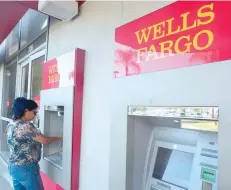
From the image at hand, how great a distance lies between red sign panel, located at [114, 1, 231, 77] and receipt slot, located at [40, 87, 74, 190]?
0.81 metres

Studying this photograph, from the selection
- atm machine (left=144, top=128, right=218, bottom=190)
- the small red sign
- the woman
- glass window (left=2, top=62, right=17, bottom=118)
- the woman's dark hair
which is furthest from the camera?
glass window (left=2, top=62, right=17, bottom=118)

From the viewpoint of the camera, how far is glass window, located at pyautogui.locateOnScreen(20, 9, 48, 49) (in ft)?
11.3

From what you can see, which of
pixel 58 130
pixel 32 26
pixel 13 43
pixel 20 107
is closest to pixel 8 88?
pixel 13 43

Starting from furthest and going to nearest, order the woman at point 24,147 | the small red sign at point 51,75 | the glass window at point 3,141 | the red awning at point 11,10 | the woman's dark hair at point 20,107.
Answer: the glass window at point 3,141 → the red awning at point 11,10 → the small red sign at point 51,75 → the woman's dark hair at point 20,107 → the woman at point 24,147

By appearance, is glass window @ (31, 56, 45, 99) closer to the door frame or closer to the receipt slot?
the door frame

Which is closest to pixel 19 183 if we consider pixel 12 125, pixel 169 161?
pixel 12 125

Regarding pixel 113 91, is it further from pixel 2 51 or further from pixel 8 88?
pixel 2 51

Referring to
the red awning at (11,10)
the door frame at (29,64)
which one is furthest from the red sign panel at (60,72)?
the door frame at (29,64)

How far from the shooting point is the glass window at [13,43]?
513cm

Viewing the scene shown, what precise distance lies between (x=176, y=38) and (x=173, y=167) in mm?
677

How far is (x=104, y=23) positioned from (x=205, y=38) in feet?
3.32

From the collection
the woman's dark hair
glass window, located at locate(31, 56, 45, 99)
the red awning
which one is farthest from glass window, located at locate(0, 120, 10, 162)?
the woman's dark hair

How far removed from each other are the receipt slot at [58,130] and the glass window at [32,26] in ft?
4.07

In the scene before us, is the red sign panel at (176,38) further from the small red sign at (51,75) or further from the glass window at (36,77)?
the glass window at (36,77)
